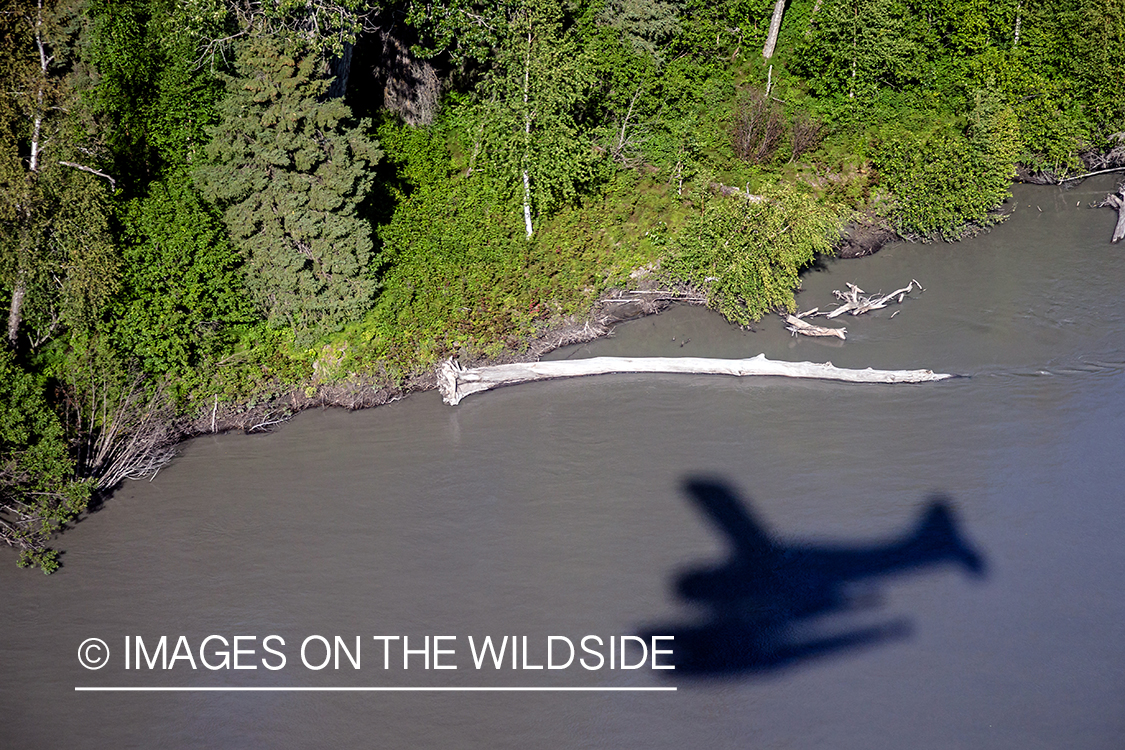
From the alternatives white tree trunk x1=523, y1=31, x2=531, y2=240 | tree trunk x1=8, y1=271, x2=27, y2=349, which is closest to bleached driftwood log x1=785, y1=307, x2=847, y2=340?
white tree trunk x1=523, y1=31, x2=531, y2=240

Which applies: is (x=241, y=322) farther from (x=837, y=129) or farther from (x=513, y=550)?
(x=837, y=129)

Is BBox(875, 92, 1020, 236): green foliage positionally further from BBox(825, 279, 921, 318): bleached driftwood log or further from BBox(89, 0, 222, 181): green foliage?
BBox(89, 0, 222, 181): green foliage

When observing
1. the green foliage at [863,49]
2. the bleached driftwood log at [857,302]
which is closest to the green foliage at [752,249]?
the bleached driftwood log at [857,302]

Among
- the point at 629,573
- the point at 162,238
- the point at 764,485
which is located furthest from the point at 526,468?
the point at 162,238

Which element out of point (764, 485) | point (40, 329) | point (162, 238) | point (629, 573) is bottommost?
point (629, 573)

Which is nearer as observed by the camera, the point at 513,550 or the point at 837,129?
the point at 513,550

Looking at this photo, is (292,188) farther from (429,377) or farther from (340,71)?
(429,377)

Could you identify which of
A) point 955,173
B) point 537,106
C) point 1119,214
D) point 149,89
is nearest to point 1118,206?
point 1119,214
